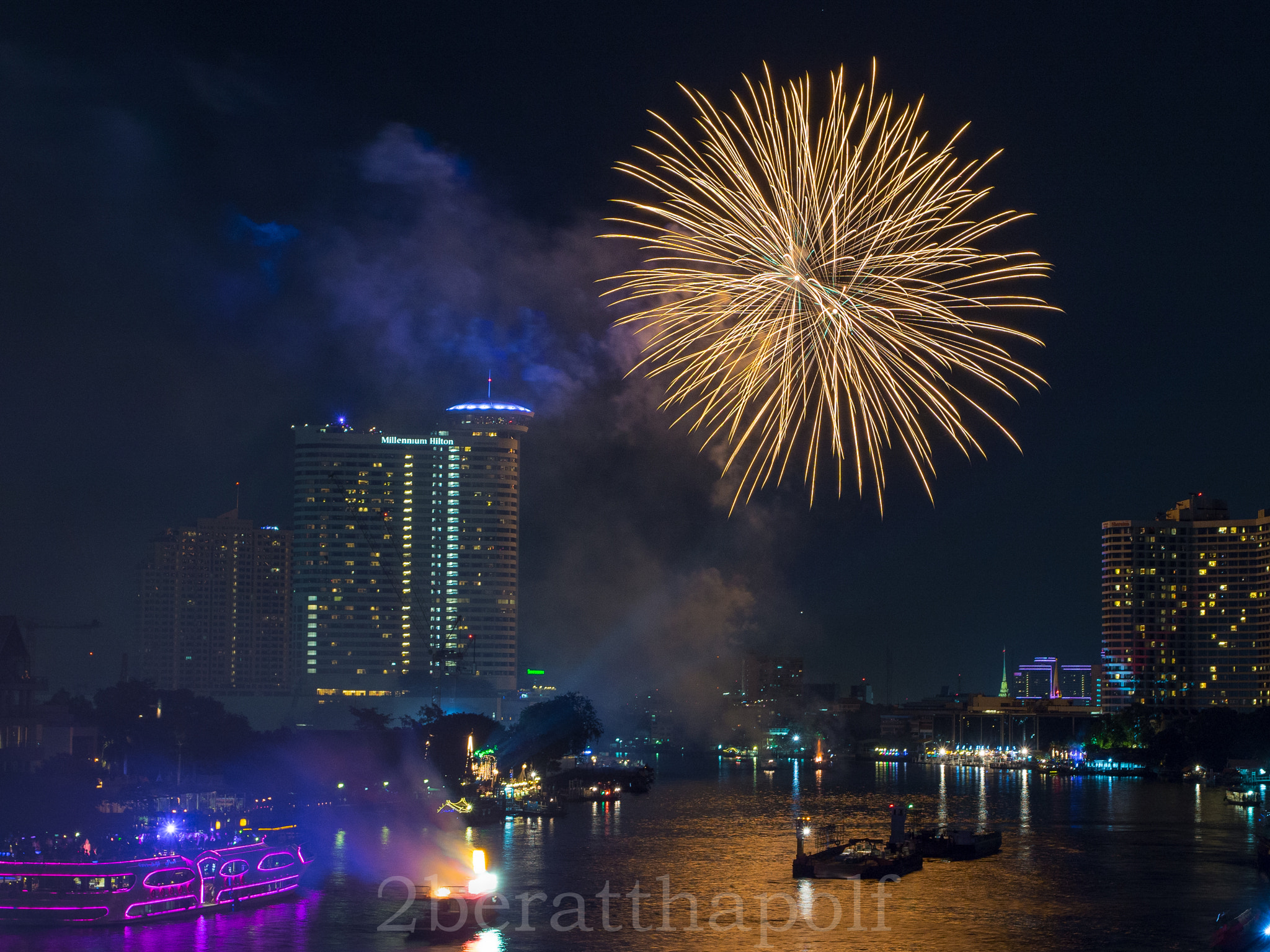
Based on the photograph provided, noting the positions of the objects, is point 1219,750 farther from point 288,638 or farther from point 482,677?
point 288,638

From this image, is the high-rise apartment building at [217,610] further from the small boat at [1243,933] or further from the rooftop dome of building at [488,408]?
the small boat at [1243,933]

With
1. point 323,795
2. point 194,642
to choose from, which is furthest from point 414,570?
point 323,795

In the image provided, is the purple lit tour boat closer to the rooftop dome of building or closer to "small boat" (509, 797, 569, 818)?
"small boat" (509, 797, 569, 818)

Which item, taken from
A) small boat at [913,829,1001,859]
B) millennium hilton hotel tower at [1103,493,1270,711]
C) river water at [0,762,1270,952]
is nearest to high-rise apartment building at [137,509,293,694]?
river water at [0,762,1270,952]

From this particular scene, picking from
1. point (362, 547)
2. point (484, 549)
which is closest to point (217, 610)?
point (362, 547)

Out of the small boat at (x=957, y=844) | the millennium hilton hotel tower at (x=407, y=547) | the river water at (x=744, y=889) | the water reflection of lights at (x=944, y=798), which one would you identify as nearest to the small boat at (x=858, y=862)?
the river water at (x=744, y=889)

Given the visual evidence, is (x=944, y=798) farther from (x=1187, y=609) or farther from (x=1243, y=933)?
(x=1187, y=609)
